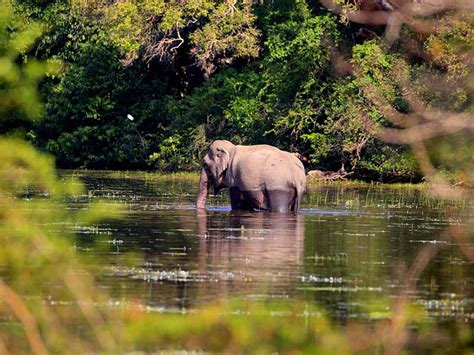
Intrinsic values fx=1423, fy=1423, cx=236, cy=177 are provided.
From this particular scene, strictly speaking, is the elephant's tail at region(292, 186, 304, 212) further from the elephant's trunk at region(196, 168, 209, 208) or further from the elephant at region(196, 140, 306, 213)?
the elephant's trunk at region(196, 168, 209, 208)

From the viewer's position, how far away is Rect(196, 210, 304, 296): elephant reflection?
13.2 m

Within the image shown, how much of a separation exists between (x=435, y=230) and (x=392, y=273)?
5.83m

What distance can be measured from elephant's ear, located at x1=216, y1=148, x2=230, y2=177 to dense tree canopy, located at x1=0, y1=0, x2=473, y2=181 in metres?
8.21

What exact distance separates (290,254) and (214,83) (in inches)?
996

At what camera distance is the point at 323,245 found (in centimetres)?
1739

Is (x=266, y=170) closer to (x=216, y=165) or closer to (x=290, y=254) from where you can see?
(x=216, y=165)

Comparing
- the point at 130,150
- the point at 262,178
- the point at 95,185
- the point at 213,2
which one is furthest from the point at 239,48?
the point at 262,178

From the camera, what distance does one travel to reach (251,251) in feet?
53.3

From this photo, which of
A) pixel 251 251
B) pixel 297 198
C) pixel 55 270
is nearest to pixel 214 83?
pixel 297 198

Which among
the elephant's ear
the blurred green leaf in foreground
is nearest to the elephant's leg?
the elephant's ear

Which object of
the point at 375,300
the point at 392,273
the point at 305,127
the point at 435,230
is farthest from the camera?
the point at 305,127

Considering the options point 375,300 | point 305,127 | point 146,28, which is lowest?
point 375,300

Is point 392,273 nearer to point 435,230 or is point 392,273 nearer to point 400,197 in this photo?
point 435,230

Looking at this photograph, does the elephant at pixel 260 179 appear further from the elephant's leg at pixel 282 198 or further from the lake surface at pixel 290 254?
the lake surface at pixel 290 254
